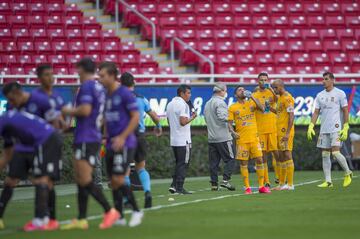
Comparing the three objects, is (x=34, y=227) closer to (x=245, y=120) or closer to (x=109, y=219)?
(x=109, y=219)

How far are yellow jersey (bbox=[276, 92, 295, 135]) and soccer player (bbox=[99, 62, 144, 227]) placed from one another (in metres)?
7.87

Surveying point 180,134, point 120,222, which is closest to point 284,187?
point 180,134

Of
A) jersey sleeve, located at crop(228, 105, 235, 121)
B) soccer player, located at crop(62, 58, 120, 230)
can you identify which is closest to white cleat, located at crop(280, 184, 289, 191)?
jersey sleeve, located at crop(228, 105, 235, 121)

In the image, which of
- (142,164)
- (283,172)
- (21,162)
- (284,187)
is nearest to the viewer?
(21,162)

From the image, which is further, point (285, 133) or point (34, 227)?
point (285, 133)

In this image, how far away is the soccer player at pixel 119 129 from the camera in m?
11.5

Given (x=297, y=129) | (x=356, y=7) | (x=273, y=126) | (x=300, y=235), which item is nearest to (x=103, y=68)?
(x=300, y=235)

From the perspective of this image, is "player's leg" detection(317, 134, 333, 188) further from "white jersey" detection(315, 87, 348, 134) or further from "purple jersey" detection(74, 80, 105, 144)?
"purple jersey" detection(74, 80, 105, 144)

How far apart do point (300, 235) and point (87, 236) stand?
7.40 feet

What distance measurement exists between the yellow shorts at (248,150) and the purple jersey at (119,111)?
6.79 metres

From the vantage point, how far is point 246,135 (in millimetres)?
18406

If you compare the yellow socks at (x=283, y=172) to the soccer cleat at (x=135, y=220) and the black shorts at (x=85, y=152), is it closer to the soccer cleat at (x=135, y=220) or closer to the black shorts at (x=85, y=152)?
the soccer cleat at (x=135, y=220)

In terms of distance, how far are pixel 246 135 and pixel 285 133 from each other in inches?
44.5

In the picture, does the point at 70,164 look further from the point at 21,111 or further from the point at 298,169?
the point at 21,111
